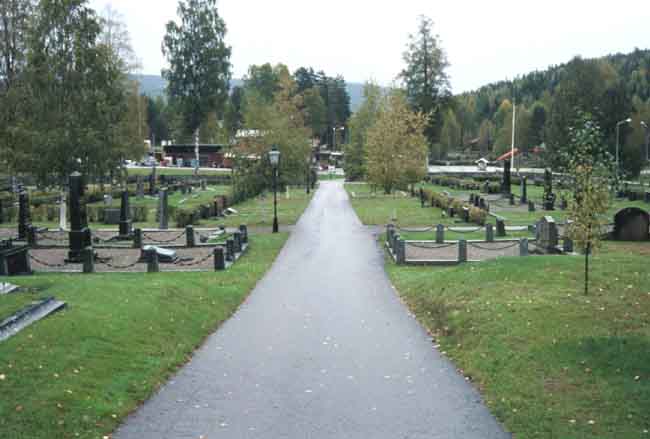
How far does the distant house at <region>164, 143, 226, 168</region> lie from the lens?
93.8 metres

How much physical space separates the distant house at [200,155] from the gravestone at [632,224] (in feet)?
236

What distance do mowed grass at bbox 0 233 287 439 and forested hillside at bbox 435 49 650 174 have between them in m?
9.68

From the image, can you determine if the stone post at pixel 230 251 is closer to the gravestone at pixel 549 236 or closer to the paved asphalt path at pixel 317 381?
the paved asphalt path at pixel 317 381

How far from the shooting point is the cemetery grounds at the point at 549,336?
7.70m

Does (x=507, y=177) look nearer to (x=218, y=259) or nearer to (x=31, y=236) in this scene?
(x=218, y=259)

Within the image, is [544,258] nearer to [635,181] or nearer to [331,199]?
[331,199]

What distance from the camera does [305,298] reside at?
1536cm

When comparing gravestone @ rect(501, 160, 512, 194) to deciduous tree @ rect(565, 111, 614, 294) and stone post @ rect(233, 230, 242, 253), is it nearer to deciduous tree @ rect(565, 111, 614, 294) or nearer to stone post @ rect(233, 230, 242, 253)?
stone post @ rect(233, 230, 242, 253)

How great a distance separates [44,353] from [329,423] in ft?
13.8

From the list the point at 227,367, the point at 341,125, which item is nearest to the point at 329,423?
the point at 227,367

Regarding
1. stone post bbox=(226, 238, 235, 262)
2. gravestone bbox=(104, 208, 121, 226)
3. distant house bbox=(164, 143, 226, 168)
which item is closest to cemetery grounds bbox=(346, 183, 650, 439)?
stone post bbox=(226, 238, 235, 262)

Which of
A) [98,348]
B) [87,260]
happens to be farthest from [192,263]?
[98,348]

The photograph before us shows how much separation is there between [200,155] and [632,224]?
7724cm

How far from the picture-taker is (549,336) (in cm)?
1035
